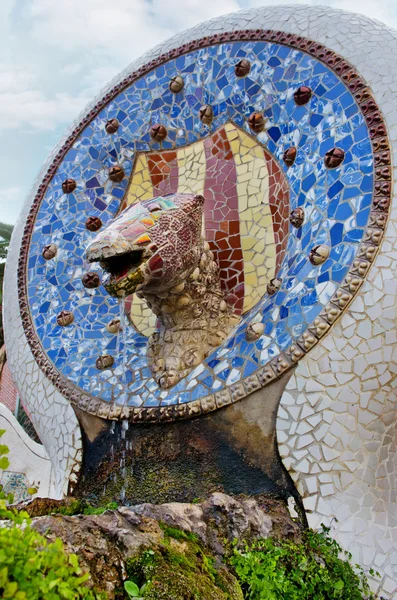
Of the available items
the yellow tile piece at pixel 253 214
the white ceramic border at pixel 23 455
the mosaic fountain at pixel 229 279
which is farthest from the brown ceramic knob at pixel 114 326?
the white ceramic border at pixel 23 455

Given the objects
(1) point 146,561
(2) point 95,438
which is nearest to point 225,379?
(2) point 95,438

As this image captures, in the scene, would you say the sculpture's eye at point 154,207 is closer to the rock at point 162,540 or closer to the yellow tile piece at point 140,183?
the yellow tile piece at point 140,183

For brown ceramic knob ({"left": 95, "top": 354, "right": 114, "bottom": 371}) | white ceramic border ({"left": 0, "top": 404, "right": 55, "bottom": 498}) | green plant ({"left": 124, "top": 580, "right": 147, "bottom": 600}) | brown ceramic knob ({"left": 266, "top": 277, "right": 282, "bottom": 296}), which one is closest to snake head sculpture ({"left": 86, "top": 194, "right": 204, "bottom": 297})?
brown ceramic knob ({"left": 266, "top": 277, "right": 282, "bottom": 296})

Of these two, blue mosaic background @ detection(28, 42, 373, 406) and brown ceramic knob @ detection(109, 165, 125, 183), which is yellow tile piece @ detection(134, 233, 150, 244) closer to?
blue mosaic background @ detection(28, 42, 373, 406)

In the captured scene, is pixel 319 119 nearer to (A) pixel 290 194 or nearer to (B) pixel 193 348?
(A) pixel 290 194

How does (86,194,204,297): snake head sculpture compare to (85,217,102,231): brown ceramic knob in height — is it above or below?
below

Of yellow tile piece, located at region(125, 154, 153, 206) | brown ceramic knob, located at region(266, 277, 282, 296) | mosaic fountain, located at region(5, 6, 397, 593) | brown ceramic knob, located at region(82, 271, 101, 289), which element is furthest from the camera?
yellow tile piece, located at region(125, 154, 153, 206)

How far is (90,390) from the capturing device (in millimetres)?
4676

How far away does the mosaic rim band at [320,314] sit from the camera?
3.89m

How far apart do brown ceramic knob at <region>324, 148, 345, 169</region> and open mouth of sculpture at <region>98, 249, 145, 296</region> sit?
4.58 ft

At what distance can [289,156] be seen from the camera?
4.75 meters

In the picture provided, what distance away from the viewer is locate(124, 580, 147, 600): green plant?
2191mm

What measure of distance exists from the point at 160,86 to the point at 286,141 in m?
1.40

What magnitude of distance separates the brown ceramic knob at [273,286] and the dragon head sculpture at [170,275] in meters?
0.42
